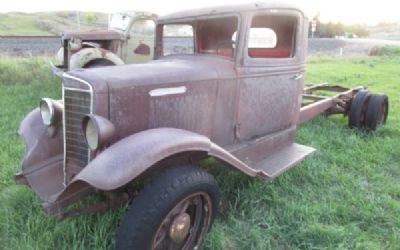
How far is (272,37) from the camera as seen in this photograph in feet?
13.6

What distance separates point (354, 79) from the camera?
1014cm

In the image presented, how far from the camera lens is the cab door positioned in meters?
3.29

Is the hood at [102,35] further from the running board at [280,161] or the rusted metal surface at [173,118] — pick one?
the running board at [280,161]

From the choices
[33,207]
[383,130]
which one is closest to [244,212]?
[33,207]

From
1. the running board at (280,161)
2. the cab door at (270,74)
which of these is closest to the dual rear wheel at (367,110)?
the cab door at (270,74)

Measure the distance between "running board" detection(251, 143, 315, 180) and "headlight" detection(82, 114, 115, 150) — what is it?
1.30 metres

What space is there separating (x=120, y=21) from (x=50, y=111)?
581cm

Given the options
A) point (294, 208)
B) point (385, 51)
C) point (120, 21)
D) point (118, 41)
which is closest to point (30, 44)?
point (120, 21)

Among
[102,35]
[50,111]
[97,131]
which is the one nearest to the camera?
[97,131]

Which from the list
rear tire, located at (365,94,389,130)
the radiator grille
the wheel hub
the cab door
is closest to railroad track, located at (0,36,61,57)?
the cab door

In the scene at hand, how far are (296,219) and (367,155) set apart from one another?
188 cm

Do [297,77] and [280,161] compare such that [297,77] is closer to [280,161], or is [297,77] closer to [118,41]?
[280,161]

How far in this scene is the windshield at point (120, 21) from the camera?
8.13m

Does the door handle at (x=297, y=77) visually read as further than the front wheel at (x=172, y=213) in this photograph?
Yes
